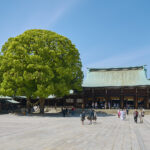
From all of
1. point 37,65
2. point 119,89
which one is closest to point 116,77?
point 119,89

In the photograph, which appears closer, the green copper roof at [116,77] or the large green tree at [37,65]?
the large green tree at [37,65]

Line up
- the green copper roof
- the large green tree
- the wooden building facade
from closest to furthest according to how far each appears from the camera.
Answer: the large green tree → the wooden building facade → the green copper roof

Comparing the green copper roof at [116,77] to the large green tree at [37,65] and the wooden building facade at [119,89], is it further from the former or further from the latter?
the large green tree at [37,65]

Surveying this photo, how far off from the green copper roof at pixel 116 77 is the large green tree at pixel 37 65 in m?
11.8

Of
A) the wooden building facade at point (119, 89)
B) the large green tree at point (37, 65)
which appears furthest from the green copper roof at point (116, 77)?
the large green tree at point (37, 65)

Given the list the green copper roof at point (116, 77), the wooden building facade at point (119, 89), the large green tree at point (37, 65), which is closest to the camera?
the large green tree at point (37, 65)

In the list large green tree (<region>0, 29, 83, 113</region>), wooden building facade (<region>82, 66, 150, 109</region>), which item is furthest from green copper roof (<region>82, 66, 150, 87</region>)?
large green tree (<region>0, 29, 83, 113</region>)

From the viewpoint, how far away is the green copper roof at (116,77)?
4294 cm

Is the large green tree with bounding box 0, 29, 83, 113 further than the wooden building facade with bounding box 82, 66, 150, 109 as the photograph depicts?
No

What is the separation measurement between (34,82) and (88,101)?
16.3 meters

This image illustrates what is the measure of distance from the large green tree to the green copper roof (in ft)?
38.8

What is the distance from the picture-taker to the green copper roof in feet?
141

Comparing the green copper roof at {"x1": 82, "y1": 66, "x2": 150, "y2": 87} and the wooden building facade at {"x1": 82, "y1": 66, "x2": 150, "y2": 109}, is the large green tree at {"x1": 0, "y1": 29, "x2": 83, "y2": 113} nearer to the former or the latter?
the wooden building facade at {"x1": 82, "y1": 66, "x2": 150, "y2": 109}

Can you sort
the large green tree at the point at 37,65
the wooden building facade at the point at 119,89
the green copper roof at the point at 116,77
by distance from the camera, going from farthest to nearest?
the green copper roof at the point at 116,77 < the wooden building facade at the point at 119,89 < the large green tree at the point at 37,65
